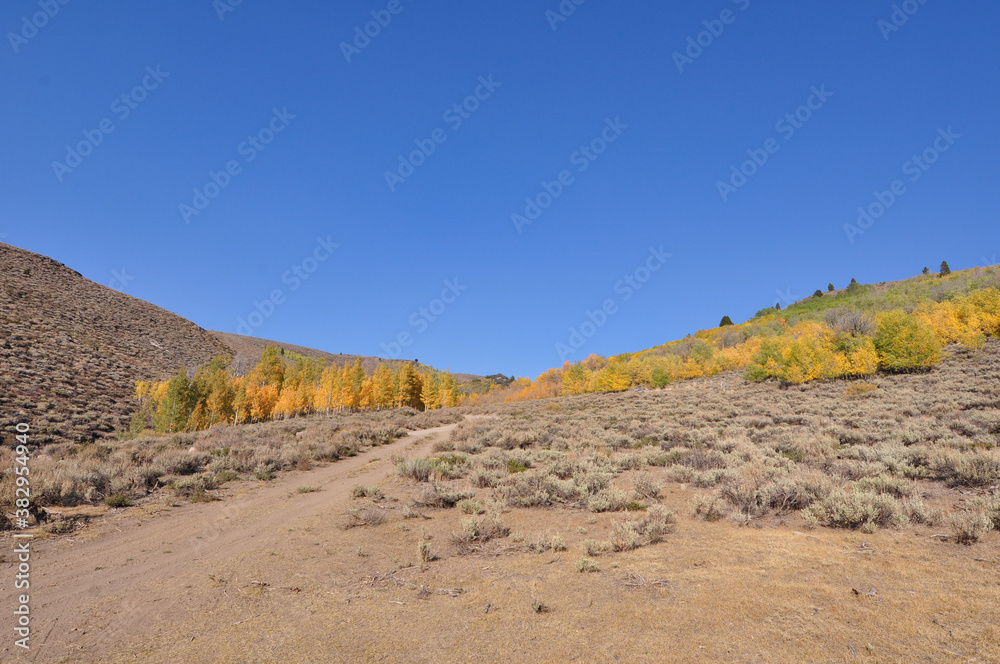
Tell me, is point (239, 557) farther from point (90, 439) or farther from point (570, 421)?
point (90, 439)

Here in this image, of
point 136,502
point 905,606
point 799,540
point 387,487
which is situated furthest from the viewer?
point 387,487

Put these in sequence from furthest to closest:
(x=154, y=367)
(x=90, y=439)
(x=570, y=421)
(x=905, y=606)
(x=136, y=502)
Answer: (x=154, y=367), (x=90, y=439), (x=570, y=421), (x=136, y=502), (x=905, y=606)

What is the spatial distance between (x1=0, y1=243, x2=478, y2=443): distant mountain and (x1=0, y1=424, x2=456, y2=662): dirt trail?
27797 mm

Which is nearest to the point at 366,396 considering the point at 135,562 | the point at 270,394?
the point at 270,394

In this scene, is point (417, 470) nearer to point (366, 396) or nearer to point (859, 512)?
point (859, 512)

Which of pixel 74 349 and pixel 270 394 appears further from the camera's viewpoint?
pixel 270 394

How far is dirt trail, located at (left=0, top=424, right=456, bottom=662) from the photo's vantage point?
5453 millimetres

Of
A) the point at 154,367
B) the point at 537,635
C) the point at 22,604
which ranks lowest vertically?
the point at 537,635

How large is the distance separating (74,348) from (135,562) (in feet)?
242

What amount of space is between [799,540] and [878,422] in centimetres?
1522

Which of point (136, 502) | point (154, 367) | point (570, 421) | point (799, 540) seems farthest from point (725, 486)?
point (154, 367)

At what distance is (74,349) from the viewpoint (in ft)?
193

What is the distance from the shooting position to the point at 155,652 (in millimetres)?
5039

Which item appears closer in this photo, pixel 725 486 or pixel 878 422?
pixel 725 486
